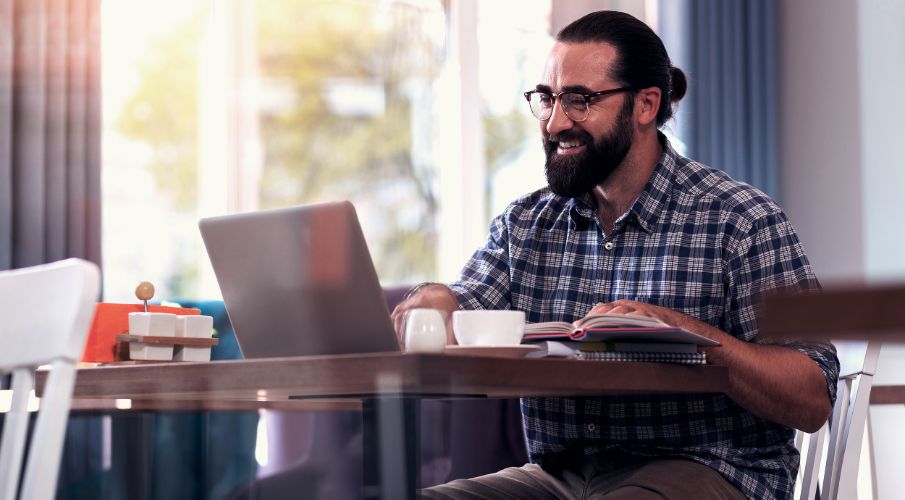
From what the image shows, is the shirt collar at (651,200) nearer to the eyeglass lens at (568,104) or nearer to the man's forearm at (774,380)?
the eyeglass lens at (568,104)

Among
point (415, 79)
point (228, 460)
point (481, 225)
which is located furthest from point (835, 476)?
point (415, 79)

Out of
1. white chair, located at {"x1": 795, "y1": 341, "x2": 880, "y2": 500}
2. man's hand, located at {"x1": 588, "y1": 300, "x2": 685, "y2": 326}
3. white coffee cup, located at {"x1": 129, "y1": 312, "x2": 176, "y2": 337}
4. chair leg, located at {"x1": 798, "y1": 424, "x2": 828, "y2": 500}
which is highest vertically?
man's hand, located at {"x1": 588, "y1": 300, "x2": 685, "y2": 326}

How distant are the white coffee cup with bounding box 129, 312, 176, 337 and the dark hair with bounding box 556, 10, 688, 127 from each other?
926 mm

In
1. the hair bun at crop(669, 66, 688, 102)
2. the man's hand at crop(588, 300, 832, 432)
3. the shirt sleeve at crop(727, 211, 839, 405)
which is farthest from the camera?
the hair bun at crop(669, 66, 688, 102)

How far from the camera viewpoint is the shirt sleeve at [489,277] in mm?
1957

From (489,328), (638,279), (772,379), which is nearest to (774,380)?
(772,379)

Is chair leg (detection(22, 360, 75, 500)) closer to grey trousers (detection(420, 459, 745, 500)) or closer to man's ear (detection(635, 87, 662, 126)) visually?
grey trousers (detection(420, 459, 745, 500))

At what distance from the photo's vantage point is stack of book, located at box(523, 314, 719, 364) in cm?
123

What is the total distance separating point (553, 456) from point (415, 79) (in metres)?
2.08

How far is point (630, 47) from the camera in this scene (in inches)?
79.9

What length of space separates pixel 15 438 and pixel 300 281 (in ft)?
1.27

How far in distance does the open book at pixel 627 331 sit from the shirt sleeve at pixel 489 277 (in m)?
0.65

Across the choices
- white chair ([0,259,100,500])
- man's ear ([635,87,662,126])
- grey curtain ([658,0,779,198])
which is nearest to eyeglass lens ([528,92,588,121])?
man's ear ([635,87,662,126])

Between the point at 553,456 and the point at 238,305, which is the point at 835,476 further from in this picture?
the point at 238,305
